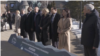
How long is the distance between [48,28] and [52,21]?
44 centimetres

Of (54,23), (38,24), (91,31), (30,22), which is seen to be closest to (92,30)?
(91,31)

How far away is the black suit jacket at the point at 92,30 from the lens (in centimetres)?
334

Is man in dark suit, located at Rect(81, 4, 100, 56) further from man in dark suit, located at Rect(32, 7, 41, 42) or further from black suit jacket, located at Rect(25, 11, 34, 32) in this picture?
black suit jacket, located at Rect(25, 11, 34, 32)

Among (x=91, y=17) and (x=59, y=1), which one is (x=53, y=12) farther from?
(x=59, y=1)

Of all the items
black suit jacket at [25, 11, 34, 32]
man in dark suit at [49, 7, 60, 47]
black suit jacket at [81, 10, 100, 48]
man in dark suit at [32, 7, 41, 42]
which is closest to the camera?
black suit jacket at [81, 10, 100, 48]

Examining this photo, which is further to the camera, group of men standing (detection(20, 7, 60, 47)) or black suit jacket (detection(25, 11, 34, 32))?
black suit jacket (detection(25, 11, 34, 32))

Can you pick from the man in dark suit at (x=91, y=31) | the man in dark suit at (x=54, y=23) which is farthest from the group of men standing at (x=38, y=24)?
the man in dark suit at (x=91, y=31)

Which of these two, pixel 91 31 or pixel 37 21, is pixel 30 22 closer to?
pixel 37 21

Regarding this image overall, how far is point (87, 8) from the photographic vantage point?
3.54 meters

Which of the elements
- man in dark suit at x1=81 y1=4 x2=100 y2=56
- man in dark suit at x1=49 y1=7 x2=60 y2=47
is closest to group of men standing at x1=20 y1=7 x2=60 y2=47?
man in dark suit at x1=49 y1=7 x2=60 y2=47

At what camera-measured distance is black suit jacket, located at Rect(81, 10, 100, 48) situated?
3342 millimetres

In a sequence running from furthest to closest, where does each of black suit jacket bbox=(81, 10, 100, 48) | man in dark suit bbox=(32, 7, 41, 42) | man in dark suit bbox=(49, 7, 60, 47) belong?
man in dark suit bbox=(32, 7, 41, 42) < man in dark suit bbox=(49, 7, 60, 47) < black suit jacket bbox=(81, 10, 100, 48)

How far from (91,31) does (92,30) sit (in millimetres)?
35

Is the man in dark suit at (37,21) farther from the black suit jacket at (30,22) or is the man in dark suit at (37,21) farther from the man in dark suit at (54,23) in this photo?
the man in dark suit at (54,23)
